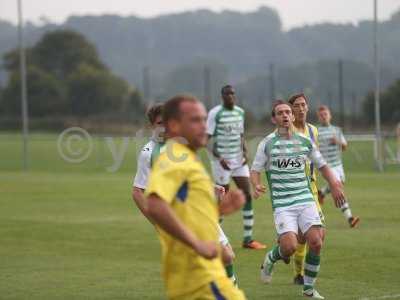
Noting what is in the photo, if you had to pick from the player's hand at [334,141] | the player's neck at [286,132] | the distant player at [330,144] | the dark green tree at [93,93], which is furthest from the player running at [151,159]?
the dark green tree at [93,93]

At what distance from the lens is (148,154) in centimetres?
1020

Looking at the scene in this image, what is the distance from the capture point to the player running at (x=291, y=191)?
1109 cm

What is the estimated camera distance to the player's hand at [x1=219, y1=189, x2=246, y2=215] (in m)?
6.89

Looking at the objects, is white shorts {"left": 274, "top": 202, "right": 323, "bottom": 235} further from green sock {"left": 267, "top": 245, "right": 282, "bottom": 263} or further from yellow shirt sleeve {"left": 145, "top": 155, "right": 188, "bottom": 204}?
yellow shirt sleeve {"left": 145, "top": 155, "right": 188, "bottom": 204}

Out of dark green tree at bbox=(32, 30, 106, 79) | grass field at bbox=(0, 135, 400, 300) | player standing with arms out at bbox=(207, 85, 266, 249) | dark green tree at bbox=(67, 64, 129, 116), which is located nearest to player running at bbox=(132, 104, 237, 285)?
grass field at bbox=(0, 135, 400, 300)

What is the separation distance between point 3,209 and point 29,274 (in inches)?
372

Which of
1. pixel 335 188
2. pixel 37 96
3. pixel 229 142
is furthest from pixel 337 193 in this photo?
pixel 37 96

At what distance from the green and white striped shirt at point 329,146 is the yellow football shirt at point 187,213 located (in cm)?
1401

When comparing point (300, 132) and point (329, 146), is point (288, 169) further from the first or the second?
point (329, 146)

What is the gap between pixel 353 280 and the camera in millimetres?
12195

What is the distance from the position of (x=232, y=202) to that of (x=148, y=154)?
334 cm

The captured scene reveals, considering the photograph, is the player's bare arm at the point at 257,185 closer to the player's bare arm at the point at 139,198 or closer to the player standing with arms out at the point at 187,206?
the player's bare arm at the point at 139,198

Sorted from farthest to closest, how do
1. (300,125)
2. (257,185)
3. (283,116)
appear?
(300,125) → (257,185) → (283,116)

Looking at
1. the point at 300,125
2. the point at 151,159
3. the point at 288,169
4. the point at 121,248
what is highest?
the point at 300,125
